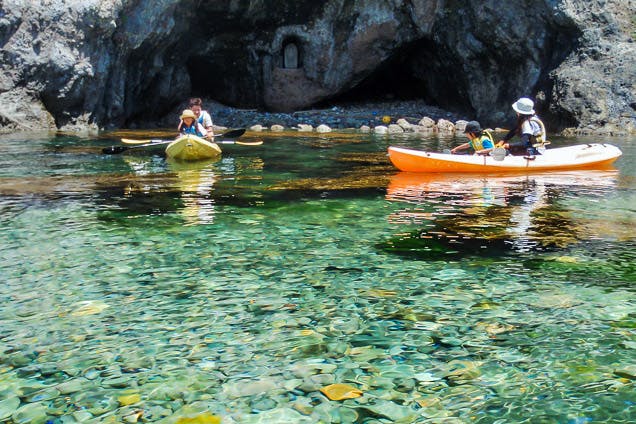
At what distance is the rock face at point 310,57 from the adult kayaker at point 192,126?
8758 millimetres

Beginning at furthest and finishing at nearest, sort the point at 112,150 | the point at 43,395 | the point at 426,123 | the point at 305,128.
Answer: the point at 426,123, the point at 305,128, the point at 112,150, the point at 43,395

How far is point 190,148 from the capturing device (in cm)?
1377

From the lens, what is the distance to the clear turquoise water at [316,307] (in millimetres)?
3531

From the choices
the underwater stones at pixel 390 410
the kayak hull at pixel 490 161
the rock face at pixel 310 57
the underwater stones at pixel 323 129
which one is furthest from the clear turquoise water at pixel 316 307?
the underwater stones at pixel 323 129

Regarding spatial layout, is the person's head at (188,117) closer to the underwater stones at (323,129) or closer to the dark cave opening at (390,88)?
the underwater stones at (323,129)

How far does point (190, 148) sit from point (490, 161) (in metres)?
6.10

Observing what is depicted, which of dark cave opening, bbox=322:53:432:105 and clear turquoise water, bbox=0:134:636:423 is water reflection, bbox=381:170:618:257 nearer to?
clear turquoise water, bbox=0:134:636:423

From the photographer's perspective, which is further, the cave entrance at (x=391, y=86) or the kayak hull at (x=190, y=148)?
the cave entrance at (x=391, y=86)

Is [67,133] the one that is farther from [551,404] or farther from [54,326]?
[551,404]

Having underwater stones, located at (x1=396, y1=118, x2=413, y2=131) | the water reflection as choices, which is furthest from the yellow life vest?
underwater stones, located at (x1=396, y1=118, x2=413, y2=131)

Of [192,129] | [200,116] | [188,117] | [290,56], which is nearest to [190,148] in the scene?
[188,117]

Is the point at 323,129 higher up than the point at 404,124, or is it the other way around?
the point at 404,124

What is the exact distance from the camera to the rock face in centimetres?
2130

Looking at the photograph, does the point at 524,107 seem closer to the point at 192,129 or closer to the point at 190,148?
the point at 190,148
